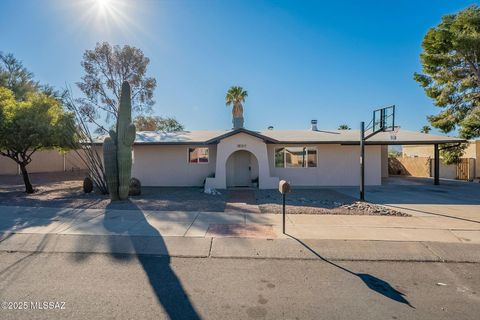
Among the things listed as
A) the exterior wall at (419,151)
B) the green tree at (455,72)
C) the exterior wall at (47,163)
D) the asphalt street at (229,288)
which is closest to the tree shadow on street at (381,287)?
the asphalt street at (229,288)

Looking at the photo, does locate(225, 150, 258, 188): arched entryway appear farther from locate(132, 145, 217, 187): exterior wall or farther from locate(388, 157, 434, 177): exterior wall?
locate(388, 157, 434, 177): exterior wall

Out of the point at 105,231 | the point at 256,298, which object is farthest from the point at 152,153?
the point at 256,298

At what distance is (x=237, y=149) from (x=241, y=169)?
6.47ft

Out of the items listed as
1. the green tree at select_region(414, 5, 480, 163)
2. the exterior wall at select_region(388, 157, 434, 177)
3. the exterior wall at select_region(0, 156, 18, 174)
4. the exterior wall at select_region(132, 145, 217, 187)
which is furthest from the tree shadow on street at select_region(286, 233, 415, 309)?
the exterior wall at select_region(0, 156, 18, 174)

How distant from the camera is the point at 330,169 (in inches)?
612

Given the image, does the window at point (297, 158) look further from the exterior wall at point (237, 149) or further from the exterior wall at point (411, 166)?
the exterior wall at point (411, 166)

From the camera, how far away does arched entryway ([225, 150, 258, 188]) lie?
50.6ft

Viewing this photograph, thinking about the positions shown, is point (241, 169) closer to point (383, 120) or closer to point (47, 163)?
point (383, 120)

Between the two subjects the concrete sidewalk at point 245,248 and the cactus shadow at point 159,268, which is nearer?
the cactus shadow at point 159,268

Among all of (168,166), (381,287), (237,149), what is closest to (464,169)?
(237,149)

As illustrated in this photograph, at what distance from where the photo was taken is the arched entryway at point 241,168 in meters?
15.4

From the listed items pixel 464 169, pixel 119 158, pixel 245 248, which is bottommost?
pixel 245 248

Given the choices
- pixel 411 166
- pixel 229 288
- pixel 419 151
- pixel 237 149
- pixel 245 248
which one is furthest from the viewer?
pixel 419 151

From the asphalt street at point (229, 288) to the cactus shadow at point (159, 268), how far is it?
15 millimetres
